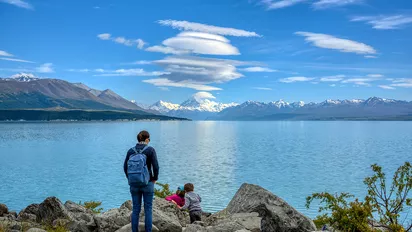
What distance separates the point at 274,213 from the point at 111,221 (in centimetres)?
626

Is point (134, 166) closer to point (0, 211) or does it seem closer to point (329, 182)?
point (0, 211)

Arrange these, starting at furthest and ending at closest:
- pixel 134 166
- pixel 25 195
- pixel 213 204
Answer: pixel 25 195 → pixel 213 204 → pixel 134 166

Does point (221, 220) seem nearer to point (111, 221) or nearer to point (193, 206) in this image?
point (193, 206)

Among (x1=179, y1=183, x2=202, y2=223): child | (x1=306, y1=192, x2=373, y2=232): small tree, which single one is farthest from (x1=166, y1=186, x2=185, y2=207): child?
(x1=306, y1=192, x2=373, y2=232): small tree

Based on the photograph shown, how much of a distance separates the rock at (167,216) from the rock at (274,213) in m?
2.52

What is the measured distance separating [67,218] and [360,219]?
12906 mm

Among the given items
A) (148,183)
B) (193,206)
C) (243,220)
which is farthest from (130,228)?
(243,220)

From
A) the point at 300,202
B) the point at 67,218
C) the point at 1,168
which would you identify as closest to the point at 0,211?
the point at 67,218

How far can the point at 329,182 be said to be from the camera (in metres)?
55.6

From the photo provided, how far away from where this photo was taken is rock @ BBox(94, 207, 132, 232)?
14.4 m

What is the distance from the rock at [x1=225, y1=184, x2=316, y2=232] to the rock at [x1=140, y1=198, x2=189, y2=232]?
8.26ft

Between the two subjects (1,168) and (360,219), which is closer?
(360,219)

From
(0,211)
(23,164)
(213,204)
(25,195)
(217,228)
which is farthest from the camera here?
(23,164)

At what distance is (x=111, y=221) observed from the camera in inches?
574
